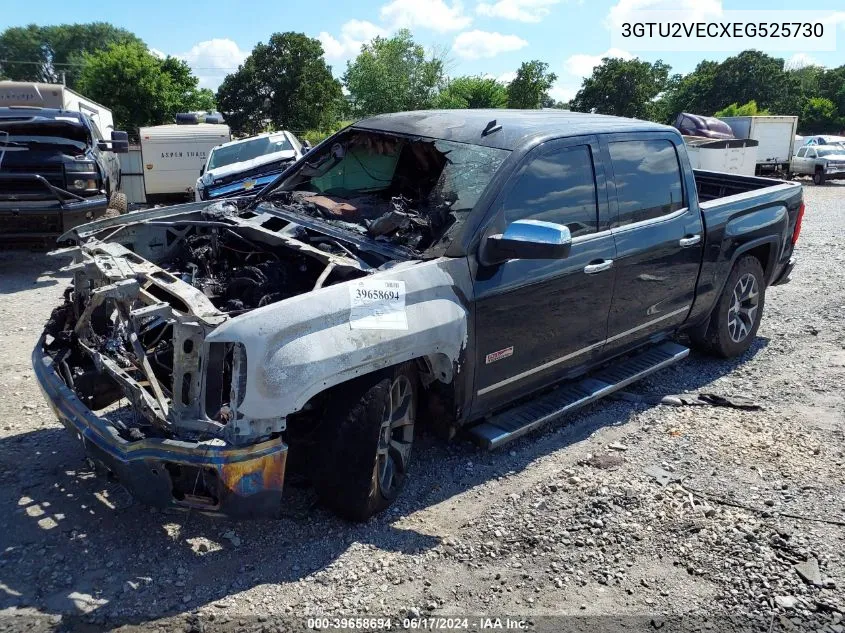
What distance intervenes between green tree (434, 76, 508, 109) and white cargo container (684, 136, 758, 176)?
19459 mm

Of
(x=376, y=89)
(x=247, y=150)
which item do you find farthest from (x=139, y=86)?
(x=247, y=150)

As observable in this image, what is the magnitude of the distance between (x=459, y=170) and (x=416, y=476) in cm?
174

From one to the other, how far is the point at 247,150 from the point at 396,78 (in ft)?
81.4

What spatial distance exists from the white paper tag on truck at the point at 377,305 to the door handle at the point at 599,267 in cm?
136

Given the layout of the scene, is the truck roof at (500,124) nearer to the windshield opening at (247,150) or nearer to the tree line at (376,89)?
the windshield opening at (247,150)

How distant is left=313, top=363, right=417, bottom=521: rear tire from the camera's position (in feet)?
10.5

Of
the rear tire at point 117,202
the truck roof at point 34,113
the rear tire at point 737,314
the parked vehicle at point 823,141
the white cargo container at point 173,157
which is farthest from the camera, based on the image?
the parked vehicle at point 823,141

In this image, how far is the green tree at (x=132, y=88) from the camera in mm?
34281

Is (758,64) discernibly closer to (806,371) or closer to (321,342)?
(806,371)

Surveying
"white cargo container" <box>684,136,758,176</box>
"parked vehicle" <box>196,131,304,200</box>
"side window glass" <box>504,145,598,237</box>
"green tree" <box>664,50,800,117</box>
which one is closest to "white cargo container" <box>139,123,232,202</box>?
"parked vehicle" <box>196,131,304,200</box>

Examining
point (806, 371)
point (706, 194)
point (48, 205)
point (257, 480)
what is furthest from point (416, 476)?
point (48, 205)

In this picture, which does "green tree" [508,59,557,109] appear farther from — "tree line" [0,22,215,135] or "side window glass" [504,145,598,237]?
"side window glass" [504,145,598,237]

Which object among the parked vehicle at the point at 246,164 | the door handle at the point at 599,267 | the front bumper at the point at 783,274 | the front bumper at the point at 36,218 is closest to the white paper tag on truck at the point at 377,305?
the door handle at the point at 599,267

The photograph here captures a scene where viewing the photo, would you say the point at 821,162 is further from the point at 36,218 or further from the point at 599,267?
the point at 36,218
